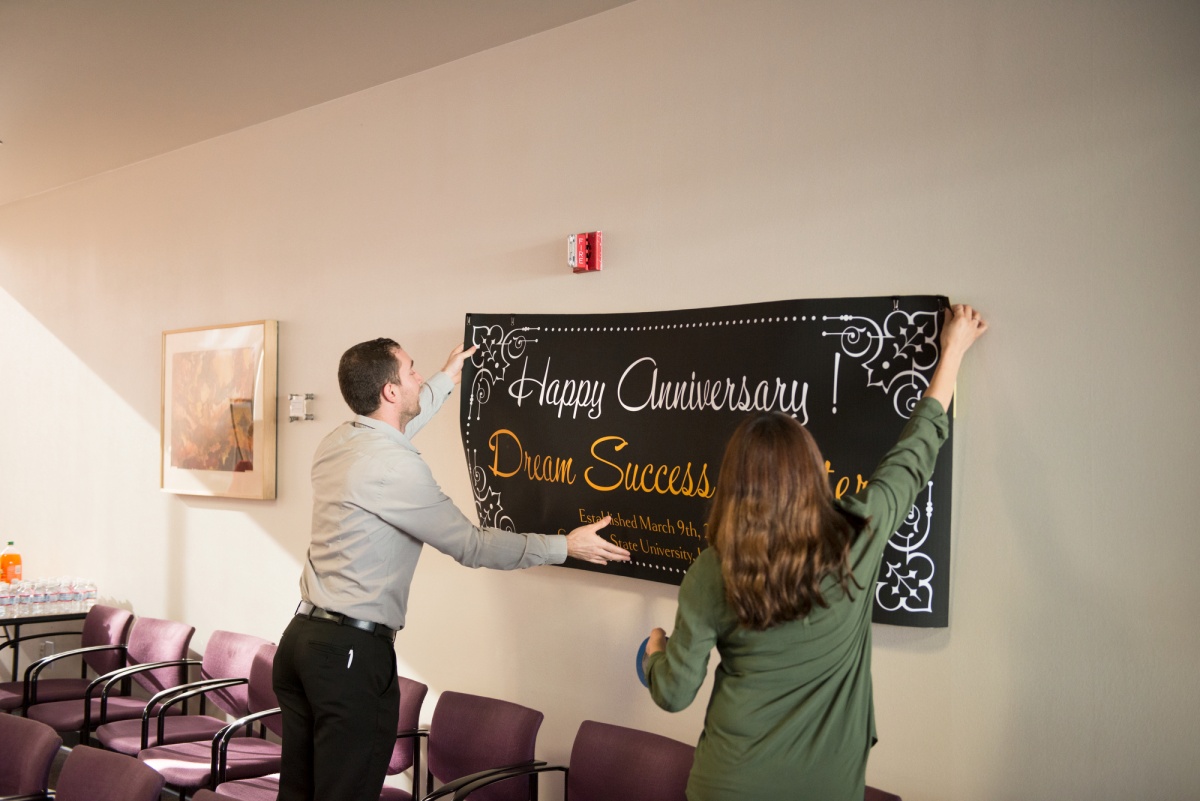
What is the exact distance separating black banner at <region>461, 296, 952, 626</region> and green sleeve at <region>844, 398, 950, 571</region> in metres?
0.34

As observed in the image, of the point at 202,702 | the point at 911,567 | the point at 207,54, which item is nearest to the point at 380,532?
the point at 911,567

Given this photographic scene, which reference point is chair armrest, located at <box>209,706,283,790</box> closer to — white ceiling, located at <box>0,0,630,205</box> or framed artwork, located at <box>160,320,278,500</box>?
framed artwork, located at <box>160,320,278,500</box>

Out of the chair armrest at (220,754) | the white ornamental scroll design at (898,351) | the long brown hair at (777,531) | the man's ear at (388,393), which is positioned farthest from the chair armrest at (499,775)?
the white ornamental scroll design at (898,351)

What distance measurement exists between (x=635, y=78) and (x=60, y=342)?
479 cm

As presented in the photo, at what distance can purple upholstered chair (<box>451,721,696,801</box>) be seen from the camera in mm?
2891

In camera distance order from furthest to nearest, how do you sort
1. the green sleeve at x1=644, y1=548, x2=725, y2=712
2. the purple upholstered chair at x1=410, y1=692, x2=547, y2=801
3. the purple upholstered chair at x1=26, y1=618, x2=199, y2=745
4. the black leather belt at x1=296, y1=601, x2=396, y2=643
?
the purple upholstered chair at x1=26, y1=618, x2=199, y2=745 → the purple upholstered chair at x1=410, y1=692, x2=547, y2=801 → the black leather belt at x1=296, y1=601, x2=396, y2=643 → the green sleeve at x1=644, y1=548, x2=725, y2=712

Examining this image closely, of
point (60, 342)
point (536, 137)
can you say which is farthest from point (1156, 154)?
point (60, 342)

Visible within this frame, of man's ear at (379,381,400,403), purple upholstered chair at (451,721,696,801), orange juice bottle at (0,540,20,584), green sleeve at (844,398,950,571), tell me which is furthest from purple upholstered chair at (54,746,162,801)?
orange juice bottle at (0,540,20,584)

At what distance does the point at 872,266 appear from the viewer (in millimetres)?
2807

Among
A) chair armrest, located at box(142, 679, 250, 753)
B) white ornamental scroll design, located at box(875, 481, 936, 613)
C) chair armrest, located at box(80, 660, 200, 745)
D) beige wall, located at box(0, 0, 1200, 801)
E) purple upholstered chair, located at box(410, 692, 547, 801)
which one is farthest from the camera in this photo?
chair armrest, located at box(80, 660, 200, 745)

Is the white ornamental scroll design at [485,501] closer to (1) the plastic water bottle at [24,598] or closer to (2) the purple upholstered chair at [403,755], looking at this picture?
(2) the purple upholstered chair at [403,755]

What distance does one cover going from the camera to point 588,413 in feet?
11.1

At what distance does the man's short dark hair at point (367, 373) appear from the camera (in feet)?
10.00

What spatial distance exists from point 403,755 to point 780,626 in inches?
89.9
